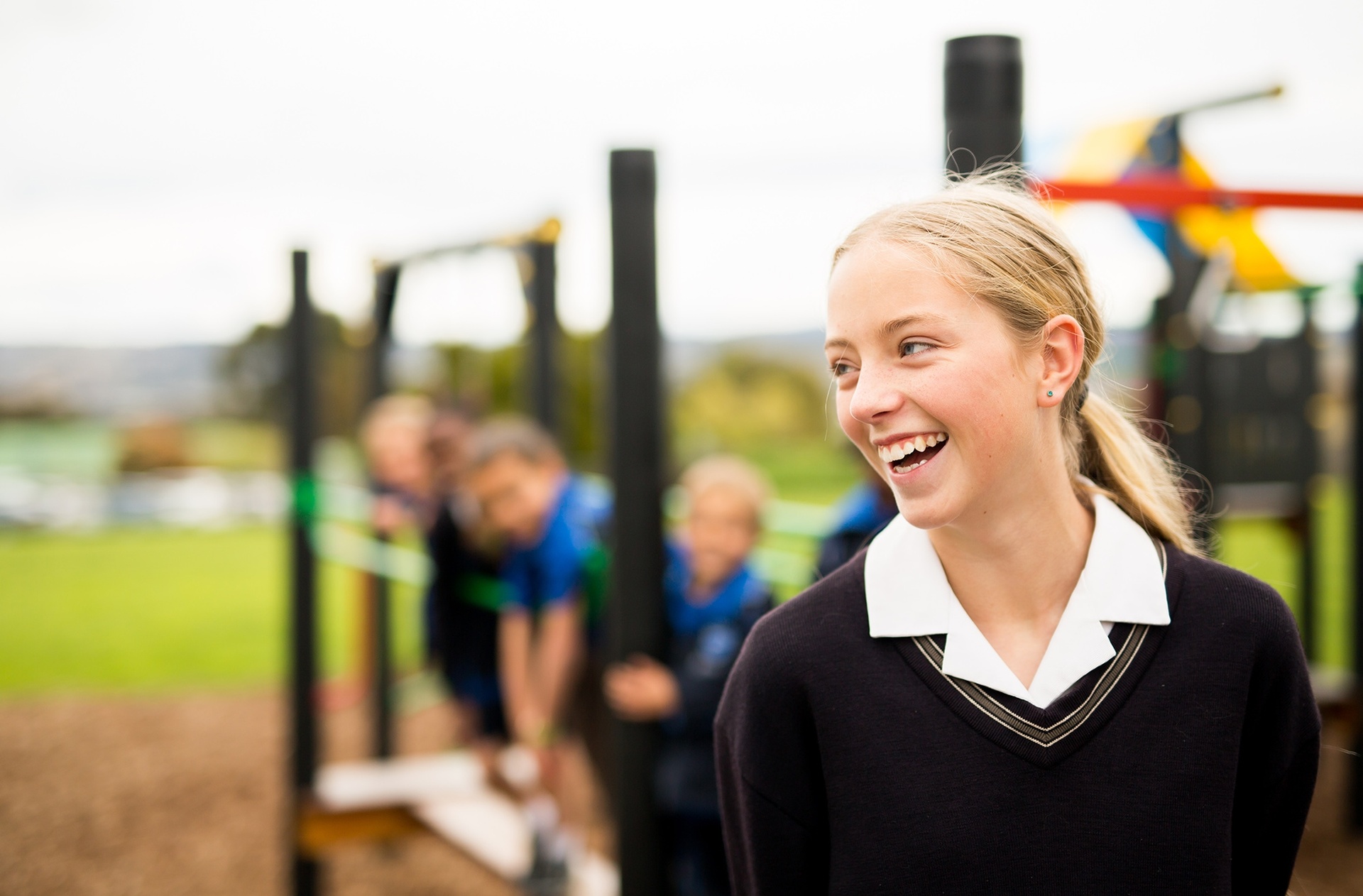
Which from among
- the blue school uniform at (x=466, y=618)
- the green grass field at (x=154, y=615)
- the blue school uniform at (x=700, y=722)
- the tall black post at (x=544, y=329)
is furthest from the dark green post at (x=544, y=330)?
the green grass field at (x=154, y=615)

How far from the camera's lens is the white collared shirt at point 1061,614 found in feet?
3.50

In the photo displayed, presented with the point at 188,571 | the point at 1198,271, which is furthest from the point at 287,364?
the point at 188,571

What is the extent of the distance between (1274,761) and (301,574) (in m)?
3.35

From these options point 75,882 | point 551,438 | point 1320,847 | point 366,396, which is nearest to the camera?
point 551,438

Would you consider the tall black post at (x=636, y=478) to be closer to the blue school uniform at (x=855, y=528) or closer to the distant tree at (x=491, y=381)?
the distant tree at (x=491, y=381)

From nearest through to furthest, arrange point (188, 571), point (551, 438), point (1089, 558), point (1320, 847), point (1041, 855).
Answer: point (1041, 855) → point (1089, 558) → point (551, 438) → point (1320, 847) → point (188, 571)

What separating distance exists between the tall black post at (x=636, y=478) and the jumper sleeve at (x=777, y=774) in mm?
818

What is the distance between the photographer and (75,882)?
4.31 meters

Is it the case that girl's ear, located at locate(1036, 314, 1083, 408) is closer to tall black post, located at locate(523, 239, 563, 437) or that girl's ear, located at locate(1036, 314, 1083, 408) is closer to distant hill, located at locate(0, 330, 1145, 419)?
tall black post, located at locate(523, 239, 563, 437)

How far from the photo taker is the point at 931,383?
103cm

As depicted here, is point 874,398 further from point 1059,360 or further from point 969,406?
point 1059,360

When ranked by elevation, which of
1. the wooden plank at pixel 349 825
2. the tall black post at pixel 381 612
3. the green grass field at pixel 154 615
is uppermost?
the tall black post at pixel 381 612

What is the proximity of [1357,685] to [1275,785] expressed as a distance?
11.9 ft

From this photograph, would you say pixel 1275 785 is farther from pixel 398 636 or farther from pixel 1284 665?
pixel 398 636
